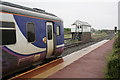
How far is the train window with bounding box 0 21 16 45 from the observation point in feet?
18.7

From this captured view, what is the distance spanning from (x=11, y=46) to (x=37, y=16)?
8.67 ft

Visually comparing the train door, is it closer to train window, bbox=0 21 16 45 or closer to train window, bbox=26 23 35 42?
train window, bbox=26 23 35 42

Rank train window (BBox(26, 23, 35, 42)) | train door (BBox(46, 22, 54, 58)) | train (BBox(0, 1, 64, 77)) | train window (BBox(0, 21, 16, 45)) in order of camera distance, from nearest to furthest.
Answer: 1. train window (BBox(0, 21, 16, 45))
2. train (BBox(0, 1, 64, 77))
3. train window (BBox(26, 23, 35, 42))
4. train door (BBox(46, 22, 54, 58))

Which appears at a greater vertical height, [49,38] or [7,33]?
[7,33]

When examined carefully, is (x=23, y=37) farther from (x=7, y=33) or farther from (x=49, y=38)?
(x=49, y=38)

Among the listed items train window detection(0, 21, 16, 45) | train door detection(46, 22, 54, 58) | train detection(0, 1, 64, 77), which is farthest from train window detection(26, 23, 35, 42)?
train door detection(46, 22, 54, 58)

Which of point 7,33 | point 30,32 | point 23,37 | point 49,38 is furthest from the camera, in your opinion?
point 49,38

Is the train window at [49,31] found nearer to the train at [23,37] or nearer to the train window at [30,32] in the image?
A: the train at [23,37]

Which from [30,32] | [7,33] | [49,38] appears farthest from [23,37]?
[49,38]

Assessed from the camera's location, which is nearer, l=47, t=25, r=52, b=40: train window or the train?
the train

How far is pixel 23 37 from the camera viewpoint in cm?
675

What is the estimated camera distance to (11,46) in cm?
600

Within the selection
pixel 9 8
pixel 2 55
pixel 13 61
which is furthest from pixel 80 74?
pixel 9 8

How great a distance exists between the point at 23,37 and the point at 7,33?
0.94 metres
